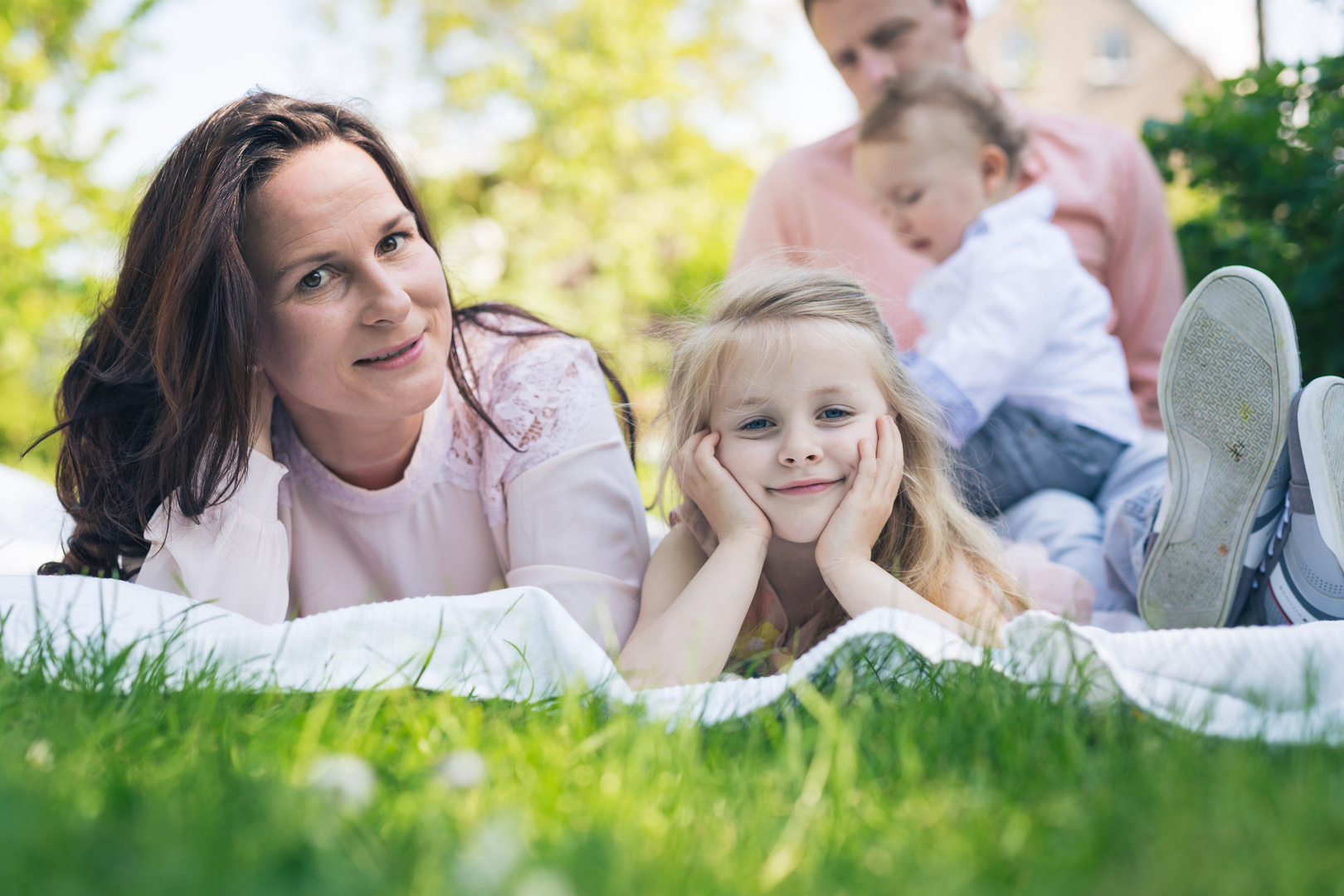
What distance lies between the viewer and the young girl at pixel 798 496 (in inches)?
77.4

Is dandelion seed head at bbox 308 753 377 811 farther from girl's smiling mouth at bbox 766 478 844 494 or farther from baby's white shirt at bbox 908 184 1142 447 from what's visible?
baby's white shirt at bbox 908 184 1142 447

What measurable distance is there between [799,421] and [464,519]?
88 cm

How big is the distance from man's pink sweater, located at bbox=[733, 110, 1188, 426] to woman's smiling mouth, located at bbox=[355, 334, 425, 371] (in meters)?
1.74

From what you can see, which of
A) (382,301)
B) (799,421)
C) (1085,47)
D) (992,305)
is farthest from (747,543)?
(1085,47)

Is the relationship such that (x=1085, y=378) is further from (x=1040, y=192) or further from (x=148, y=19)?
(x=148, y=19)

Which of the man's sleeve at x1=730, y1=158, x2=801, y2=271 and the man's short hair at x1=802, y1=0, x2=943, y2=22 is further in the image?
the man's sleeve at x1=730, y1=158, x2=801, y2=271

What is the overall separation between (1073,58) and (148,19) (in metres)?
24.7

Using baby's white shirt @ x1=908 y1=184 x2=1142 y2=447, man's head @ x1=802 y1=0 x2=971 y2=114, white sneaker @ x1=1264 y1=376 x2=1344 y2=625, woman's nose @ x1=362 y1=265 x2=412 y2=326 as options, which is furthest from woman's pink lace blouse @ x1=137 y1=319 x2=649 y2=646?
man's head @ x1=802 y1=0 x2=971 y2=114

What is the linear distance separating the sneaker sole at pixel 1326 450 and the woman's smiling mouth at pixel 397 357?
1723 mm

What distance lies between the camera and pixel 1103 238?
374 cm

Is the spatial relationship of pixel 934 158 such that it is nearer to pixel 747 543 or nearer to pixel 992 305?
pixel 992 305

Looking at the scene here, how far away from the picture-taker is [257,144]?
2.12 metres

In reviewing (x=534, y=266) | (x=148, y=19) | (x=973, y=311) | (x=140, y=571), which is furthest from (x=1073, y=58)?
(x=140, y=571)

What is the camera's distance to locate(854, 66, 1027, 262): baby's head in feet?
10.6
